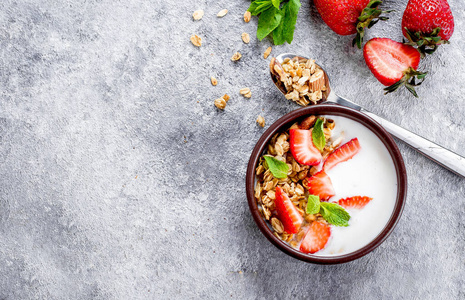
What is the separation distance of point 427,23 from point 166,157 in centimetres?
80

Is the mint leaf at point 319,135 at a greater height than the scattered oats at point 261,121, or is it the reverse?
the mint leaf at point 319,135

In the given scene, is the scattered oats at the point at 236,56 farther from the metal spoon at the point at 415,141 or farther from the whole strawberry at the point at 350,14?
the whole strawberry at the point at 350,14

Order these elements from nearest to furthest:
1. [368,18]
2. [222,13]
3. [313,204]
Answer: [313,204] → [368,18] → [222,13]

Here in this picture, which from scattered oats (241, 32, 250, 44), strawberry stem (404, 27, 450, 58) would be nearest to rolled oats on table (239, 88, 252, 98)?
scattered oats (241, 32, 250, 44)

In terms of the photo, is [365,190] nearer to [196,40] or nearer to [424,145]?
[424,145]

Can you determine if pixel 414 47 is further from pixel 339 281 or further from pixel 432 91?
pixel 339 281

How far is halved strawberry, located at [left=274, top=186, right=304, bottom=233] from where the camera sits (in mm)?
1025

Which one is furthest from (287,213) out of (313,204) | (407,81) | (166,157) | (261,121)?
(407,81)

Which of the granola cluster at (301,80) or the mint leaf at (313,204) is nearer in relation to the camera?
the mint leaf at (313,204)

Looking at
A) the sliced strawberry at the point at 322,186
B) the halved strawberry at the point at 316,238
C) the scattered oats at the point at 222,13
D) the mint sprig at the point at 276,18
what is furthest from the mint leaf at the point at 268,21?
the halved strawberry at the point at 316,238

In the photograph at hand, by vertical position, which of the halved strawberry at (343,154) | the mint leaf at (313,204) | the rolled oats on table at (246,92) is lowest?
the mint leaf at (313,204)

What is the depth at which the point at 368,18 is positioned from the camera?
1104 mm

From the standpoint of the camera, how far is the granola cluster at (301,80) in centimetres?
113

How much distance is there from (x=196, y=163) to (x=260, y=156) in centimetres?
24
